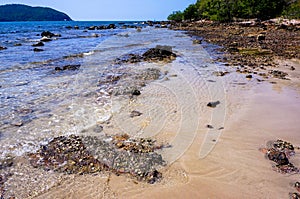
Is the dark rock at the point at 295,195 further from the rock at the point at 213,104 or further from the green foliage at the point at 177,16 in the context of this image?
the green foliage at the point at 177,16

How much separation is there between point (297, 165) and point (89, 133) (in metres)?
4.02

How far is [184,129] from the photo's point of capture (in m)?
5.20

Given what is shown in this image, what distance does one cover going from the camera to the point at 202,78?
9539 mm

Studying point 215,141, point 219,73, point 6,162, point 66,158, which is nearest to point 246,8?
point 219,73

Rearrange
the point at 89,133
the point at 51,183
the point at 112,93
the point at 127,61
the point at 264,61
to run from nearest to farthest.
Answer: the point at 51,183 → the point at 89,133 → the point at 112,93 → the point at 264,61 → the point at 127,61

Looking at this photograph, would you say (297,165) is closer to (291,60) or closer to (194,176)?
(194,176)

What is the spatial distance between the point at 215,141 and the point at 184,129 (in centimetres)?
77

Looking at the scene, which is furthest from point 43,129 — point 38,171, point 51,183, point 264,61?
point 264,61

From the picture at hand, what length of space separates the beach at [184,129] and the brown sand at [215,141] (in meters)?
0.02

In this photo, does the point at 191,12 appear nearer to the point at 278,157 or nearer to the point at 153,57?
the point at 153,57

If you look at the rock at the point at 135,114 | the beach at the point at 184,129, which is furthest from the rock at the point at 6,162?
the rock at the point at 135,114

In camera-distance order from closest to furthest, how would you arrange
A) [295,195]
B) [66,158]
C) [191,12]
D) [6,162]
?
[295,195]
[6,162]
[66,158]
[191,12]

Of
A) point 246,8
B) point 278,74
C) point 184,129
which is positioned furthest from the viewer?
point 246,8

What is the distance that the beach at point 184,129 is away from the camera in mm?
3412
